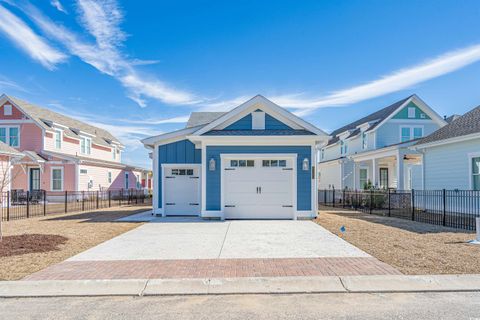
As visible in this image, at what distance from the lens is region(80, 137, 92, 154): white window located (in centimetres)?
2848

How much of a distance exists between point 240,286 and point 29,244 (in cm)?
635

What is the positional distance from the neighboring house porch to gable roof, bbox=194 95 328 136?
30.1 ft

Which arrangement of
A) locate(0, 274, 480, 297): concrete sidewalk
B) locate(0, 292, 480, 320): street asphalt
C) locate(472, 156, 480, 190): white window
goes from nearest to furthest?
locate(0, 292, 480, 320): street asphalt → locate(0, 274, 480, 297): concrete sidewalk → locate(472, 156, 480, 190): white window

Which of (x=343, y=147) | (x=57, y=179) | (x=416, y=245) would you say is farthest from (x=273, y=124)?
(x=57, y=179)

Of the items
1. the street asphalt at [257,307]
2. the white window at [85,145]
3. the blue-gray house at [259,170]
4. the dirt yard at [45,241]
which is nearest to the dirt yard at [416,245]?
the street asphalt at [257,307]

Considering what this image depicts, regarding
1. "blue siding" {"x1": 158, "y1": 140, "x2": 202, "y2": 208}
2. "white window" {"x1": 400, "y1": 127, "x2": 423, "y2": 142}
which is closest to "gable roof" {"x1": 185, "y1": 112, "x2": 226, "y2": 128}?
"blue siding" {"x1": 158, "y1": 140, "x2": 202, "y2": 208}

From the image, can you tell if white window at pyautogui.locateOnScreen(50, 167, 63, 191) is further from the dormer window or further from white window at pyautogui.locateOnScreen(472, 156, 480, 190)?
the dormer window

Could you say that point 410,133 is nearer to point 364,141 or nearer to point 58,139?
point 364,141

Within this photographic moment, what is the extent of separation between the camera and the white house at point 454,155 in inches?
541

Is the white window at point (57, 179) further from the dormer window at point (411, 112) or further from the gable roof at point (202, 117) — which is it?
the dormer window at point (411, 112)

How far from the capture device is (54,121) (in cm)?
2509

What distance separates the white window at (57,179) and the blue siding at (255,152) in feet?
54.9

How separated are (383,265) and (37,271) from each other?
696 cm

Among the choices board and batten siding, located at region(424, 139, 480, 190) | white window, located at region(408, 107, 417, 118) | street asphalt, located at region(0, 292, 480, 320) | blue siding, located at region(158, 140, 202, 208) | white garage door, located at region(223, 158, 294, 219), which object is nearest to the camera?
street asphalt, located at region(0, 292, 480, 320)
